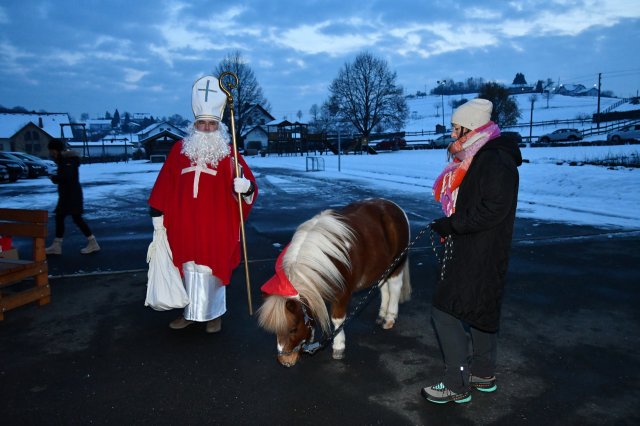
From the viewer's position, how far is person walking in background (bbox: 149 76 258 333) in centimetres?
436

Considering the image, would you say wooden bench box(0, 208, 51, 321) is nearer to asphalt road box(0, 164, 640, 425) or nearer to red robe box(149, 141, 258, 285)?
asphalt road box(0, 164, 640, 425)

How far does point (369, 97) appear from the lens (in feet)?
209

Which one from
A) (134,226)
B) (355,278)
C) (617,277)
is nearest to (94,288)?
(355,278)

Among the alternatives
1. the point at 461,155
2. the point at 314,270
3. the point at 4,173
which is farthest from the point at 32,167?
the point at 461,155

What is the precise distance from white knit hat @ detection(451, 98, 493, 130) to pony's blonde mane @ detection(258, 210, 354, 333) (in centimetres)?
130

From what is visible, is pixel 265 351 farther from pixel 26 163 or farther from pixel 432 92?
pixel 432 92

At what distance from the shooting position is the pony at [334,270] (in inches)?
125

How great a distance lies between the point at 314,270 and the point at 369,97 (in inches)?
Result: 2487

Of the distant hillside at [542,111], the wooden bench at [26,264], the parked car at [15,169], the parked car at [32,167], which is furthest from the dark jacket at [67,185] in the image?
the distant hillside at [542,111]

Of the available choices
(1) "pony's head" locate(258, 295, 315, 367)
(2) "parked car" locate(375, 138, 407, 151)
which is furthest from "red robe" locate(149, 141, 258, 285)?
(2) "parked car" locate(375, 138, 407, 151)

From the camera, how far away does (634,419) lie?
2945 millimetres

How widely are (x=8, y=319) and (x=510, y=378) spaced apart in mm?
5026

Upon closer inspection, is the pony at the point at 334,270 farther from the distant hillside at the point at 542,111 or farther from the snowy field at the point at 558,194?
the distant hillside at the point at 542,111

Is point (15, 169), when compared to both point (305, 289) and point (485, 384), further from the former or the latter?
point (485, 384)
